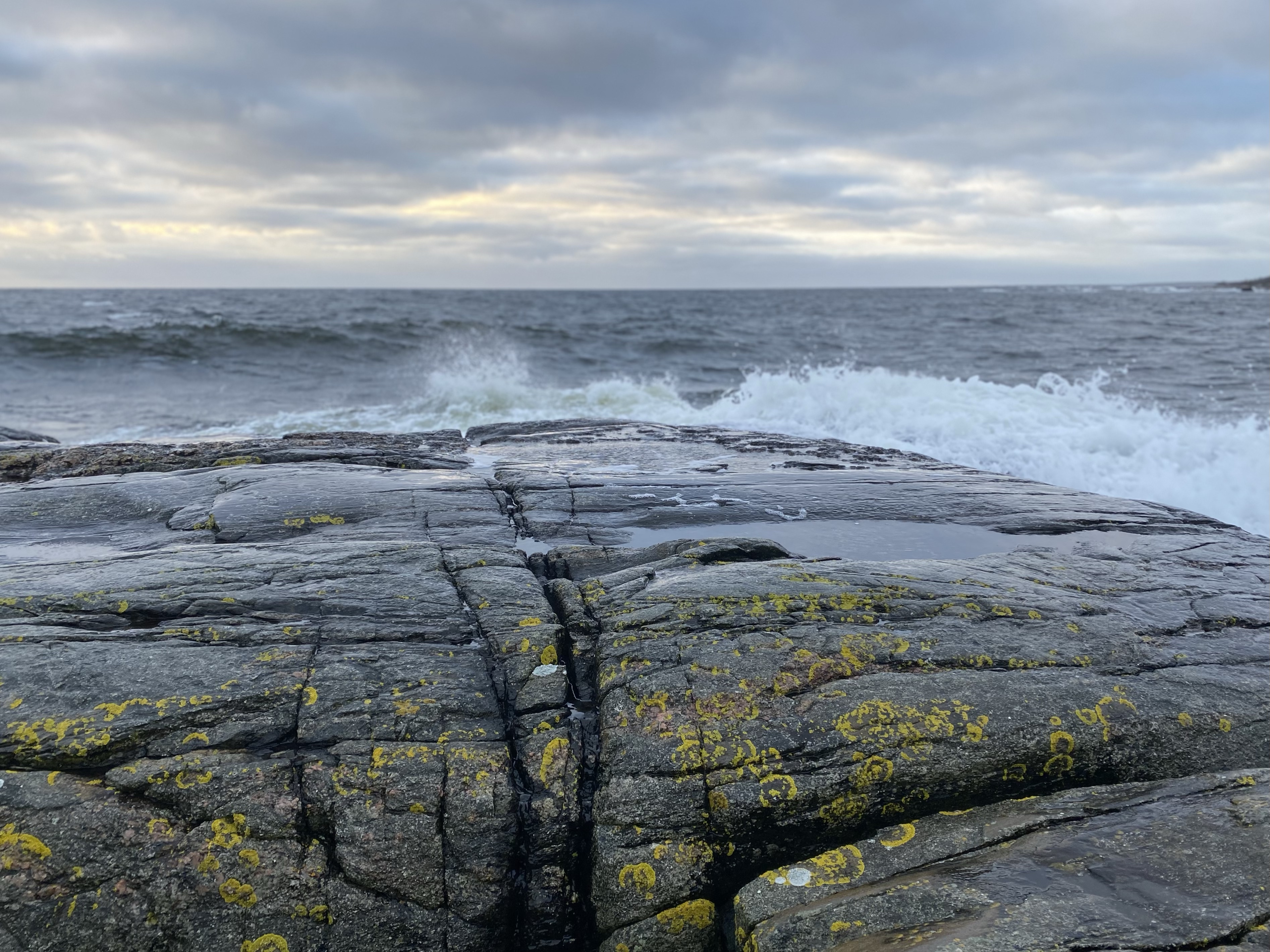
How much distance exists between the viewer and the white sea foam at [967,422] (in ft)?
42.3

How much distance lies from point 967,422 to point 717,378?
53.2ft

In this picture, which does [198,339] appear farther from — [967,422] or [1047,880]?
[1047,880]

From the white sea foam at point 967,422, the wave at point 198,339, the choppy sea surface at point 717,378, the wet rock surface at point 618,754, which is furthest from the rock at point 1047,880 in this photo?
the wave at point 198,339

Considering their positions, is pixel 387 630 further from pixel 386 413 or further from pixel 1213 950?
pixel 386 413

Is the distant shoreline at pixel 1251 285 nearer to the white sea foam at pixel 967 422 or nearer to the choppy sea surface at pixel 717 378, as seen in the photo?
the choppy sea surface at pixel 717 378

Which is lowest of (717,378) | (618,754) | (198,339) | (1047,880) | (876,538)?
(717,378)

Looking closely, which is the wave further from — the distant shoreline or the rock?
the distant shoreline

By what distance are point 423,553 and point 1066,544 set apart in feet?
16.1

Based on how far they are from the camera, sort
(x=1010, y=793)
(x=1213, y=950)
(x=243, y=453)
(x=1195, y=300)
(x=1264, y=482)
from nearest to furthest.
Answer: (x=1213, y=950), (x=1010, y=793), (x=243, y=453), (x=1264, y=482), (x=1195, y=300)

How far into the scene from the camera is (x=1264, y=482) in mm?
12391

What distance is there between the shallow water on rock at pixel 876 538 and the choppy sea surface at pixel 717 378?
617 centimetres

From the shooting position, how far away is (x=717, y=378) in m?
31.5

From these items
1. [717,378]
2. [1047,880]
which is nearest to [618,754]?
[1047,880]

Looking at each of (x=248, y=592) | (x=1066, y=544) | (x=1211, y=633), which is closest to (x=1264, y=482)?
(x=1066, y=544)
